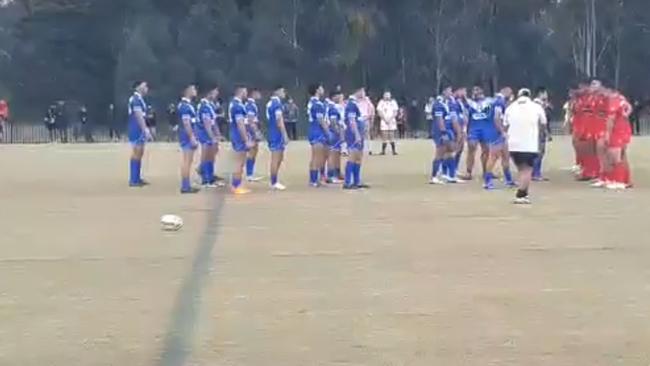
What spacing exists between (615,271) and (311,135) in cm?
1034

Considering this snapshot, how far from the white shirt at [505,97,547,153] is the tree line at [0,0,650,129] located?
33481mm

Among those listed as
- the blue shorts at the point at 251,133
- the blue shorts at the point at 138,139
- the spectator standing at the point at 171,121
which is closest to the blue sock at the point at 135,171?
the blue shorts at the point at 138,139

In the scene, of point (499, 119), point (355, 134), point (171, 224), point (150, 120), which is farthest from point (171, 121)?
point (171, 224)

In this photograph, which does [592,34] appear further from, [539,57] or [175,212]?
[175,212]

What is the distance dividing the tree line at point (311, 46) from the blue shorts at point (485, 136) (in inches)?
1182

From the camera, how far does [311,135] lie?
21.1 m

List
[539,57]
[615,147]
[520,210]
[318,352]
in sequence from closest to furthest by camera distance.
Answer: [318,352] < [520,210] < [615,147] < [539,57]

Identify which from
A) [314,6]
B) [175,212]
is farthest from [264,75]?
[175,212]

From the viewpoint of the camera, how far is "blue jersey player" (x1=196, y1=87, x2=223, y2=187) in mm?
20828

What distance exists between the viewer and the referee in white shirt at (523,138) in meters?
17.5

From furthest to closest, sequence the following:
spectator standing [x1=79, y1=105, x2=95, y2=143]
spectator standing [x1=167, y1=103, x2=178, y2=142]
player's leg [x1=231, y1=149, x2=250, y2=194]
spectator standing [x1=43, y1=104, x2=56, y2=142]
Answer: spectator standing [x1=79, y1=105, x2=95, y2=143] → spectator standing [x1=43, y1=104, x2=56, y2=142] → spectator standing [x1=167, y1=103, x2=178, y2=142] → player's leg [x1=231, y1=149, x2=250, y2=194]

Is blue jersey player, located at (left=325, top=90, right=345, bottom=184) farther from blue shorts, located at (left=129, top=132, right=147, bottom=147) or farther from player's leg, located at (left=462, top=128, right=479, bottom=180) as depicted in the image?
blue shorts, located at (left=129, top=132, right=147, bottom=147)

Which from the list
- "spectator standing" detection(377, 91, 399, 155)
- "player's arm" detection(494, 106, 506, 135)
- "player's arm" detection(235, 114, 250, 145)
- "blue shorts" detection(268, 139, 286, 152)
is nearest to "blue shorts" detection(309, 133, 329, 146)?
"blue shorts" detection(268, 139, 286, 152)

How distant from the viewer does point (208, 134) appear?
20.8m
